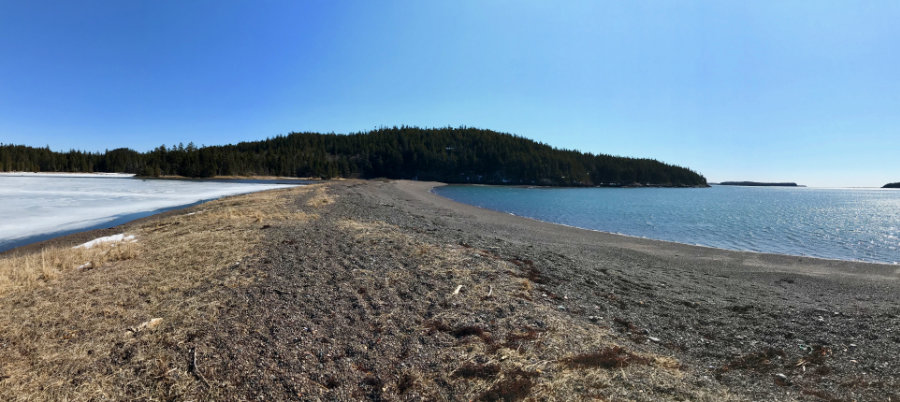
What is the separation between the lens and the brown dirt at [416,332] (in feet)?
12.8

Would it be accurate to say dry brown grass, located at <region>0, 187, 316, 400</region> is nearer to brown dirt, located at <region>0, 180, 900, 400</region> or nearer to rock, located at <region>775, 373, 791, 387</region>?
brown dirt, located at <region>0, 180, 900, 400</region>

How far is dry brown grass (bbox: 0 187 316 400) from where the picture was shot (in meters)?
3.75

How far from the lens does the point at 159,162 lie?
125m

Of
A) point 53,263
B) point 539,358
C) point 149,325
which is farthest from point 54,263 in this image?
point 539,358

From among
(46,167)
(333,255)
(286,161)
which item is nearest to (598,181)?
(286,161)

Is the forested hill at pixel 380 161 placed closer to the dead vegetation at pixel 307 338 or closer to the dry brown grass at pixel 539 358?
the dead vegetation at pixel 307 338

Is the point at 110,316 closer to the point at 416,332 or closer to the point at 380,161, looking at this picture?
the point at 416,332

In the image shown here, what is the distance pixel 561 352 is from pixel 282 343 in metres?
3.43

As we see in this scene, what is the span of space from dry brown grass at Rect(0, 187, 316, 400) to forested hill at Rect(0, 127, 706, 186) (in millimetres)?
124604

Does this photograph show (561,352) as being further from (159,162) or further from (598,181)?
(598,181)

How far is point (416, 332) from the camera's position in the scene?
522 centimetres

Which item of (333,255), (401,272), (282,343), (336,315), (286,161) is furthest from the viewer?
(286,161)

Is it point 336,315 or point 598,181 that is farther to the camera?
point 598,181

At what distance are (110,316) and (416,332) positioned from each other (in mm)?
4326
